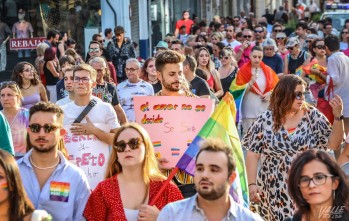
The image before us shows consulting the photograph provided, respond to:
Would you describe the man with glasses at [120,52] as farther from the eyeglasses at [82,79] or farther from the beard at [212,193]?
the beard at [212,193]

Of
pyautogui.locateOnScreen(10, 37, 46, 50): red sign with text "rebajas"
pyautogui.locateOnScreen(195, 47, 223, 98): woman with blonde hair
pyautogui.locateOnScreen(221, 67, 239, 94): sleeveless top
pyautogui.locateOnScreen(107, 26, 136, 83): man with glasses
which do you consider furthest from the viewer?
pyautogui.locateOnScreen(10, 37, 46, 50): red sign with text "rebajas"

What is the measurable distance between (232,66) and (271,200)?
304 inches

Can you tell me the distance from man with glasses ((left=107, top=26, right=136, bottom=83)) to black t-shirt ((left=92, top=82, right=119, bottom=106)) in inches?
304

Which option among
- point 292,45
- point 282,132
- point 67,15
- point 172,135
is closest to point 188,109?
point 172,135

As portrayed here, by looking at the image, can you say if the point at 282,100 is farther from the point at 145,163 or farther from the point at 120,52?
the point at 120,52

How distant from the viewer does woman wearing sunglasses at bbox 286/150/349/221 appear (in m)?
5.70

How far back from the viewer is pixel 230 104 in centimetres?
765

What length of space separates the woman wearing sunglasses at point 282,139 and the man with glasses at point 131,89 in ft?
12.7

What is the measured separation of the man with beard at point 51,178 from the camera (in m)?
6.63

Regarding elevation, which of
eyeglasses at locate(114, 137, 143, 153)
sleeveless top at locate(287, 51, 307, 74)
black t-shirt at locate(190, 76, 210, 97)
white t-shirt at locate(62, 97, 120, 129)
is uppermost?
sleeveless top at locate(287, 51, 307, 74)

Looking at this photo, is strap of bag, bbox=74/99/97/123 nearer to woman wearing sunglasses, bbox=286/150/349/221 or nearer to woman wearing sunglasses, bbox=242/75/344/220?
woman wearing sunglasses, bbox=242/75/344/220

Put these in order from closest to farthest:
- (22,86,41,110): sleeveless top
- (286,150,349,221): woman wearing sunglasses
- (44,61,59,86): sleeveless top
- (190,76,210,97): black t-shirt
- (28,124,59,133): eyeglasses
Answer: (286,150,349,221): woman wearing sunglasses
(28,124,59,133): eyeglasses
(190,76,210,97): black t-shirt
(22,86,41,110): sleeveless top
(44,61,59,86): sleeveless top

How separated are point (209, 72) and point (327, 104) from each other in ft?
8.50

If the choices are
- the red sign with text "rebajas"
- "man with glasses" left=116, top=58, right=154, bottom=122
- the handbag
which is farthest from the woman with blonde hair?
the red sign with text "rebajas"
